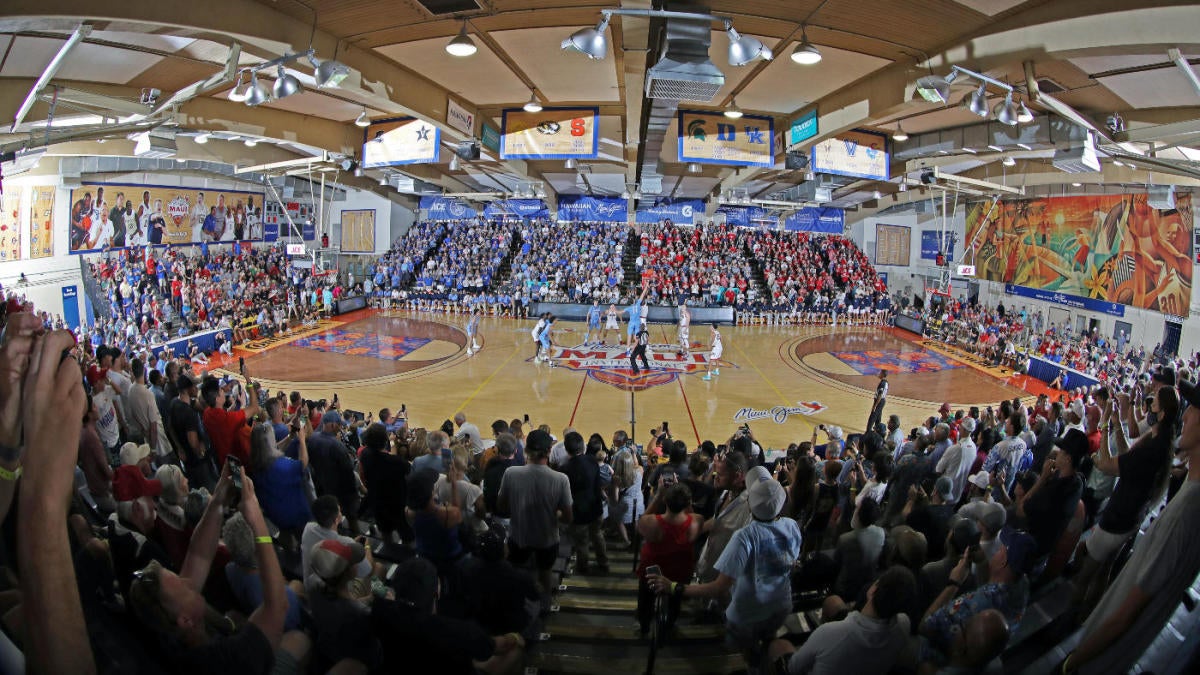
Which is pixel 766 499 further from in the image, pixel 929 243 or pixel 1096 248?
pixel 929 243

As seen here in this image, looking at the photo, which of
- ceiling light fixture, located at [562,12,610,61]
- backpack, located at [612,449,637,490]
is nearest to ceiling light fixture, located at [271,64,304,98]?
ceiling light fixture, located at [562,12,610,61]

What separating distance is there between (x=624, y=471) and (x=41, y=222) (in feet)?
71.2

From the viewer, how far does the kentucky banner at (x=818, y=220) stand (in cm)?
2631

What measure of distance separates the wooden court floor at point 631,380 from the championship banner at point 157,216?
7.43m

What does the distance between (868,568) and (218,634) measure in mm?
2920

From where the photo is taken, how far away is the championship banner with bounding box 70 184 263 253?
20297mm

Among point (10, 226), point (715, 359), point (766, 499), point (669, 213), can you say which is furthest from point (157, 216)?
point (766, 499)

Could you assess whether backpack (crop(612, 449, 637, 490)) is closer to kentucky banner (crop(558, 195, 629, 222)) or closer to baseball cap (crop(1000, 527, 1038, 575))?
baseball cap (crop(1000, 527, 1038, 575))

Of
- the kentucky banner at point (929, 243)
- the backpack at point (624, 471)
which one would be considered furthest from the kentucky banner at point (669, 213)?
the backpack at point (624, 471)

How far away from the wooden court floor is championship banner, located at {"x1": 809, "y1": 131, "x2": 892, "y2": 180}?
16.0 ft

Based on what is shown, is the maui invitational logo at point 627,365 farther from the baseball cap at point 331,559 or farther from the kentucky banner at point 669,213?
the baseball cap at point 331,559

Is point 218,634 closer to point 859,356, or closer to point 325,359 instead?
point 325,359

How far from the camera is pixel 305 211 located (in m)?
31.1

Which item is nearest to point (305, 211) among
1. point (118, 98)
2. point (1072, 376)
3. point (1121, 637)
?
point (118, 98)
